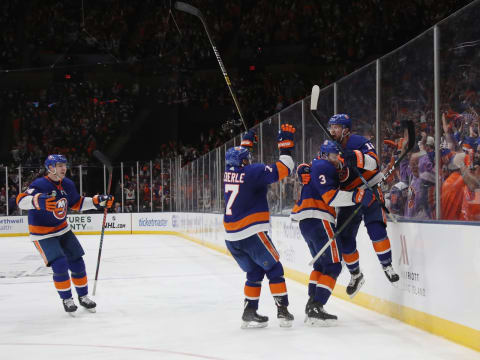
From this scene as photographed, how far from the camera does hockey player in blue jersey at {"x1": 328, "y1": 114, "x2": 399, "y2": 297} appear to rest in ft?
14.9

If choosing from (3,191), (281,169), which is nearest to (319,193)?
(281,169)

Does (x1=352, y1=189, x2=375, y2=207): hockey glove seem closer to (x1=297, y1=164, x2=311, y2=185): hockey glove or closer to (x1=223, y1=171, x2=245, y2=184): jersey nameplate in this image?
(x1=297, y1=164, x2=311, y2=185): hockey glove

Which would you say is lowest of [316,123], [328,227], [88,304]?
[88,304]

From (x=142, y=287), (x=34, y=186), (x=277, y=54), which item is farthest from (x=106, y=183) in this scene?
(x=34, y=186)

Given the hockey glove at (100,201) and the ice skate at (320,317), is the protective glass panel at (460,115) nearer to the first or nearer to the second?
the ice skate at (320,317)

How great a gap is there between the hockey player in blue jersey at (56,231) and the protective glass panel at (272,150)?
3.59 metres

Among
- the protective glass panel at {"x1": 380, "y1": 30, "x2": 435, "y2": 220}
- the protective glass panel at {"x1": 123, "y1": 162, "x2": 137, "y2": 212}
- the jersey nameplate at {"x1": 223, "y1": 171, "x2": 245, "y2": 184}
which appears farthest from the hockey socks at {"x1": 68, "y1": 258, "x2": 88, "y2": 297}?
the protective glass panel at {"x1": 123, "y1": 162, "x2": 137, "y2": 212}

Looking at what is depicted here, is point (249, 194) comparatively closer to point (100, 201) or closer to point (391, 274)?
point (391, 274)

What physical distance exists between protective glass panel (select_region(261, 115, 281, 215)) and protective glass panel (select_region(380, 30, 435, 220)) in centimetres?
329

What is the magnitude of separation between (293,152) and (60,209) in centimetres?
352

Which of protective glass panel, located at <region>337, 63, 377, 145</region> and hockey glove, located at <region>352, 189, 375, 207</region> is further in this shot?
protective glass panel, located at <region>337, 63, 377, 145</region>

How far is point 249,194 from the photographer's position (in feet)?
15.2

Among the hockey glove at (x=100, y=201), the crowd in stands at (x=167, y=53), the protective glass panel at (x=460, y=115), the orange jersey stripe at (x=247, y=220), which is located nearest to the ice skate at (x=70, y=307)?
the hockey glove at (x=100, y=201)

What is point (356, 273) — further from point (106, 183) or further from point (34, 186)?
point (106, 183)
